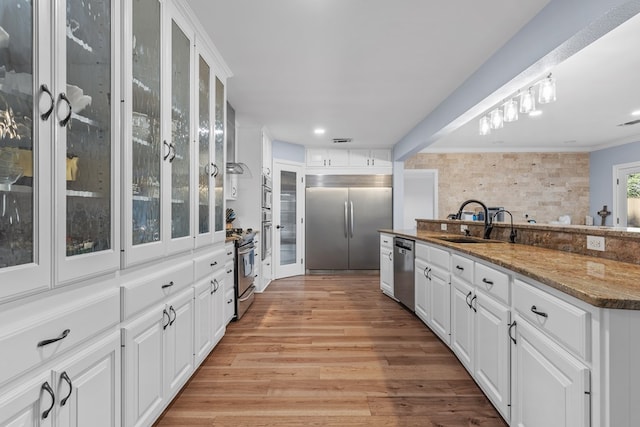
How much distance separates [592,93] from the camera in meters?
3.60

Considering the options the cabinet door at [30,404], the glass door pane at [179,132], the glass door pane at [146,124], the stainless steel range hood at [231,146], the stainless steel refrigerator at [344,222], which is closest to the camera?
the cabinet door at [30,404]

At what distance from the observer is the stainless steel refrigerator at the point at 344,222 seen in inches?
233

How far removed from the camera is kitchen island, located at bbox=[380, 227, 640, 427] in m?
0.95

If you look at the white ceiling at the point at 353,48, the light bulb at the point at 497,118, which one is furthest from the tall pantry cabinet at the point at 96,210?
the light bulb at the point at 497,118

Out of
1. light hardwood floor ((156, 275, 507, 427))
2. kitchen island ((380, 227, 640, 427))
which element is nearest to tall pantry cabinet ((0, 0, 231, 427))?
light hardwood floor ((156, 275, 507, 427))

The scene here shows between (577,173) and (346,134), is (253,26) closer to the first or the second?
(346,134)

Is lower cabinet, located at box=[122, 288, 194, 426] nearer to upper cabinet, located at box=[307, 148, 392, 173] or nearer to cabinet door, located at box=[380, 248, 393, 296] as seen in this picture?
cabinet door, located at box=[380, 248, 393, 296]

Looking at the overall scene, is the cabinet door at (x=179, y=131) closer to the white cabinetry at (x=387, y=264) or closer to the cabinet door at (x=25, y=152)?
the cabinet door at (x=25, y=152)

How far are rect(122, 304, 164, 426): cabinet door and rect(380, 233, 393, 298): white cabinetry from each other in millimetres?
2919

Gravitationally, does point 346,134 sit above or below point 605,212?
above

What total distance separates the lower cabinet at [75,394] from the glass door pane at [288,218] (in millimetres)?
4175

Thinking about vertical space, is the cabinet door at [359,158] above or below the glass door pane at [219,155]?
above

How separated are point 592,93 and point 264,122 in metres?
3.88

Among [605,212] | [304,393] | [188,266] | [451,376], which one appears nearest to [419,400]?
[451,376]
